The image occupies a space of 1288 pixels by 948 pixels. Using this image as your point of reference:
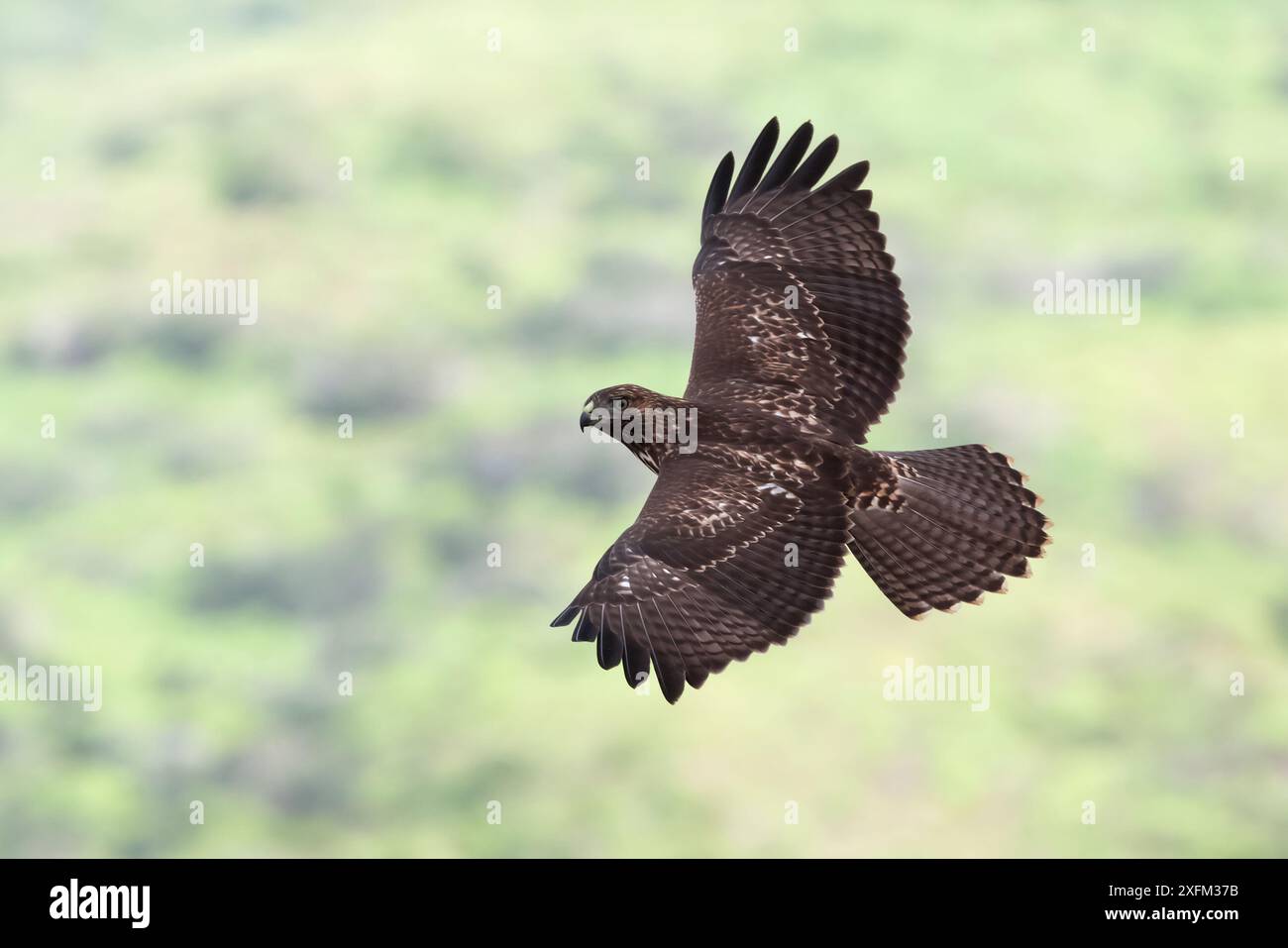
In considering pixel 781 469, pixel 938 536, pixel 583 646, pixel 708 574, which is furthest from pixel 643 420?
pixel 583 646

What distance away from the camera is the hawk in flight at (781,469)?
555 inches

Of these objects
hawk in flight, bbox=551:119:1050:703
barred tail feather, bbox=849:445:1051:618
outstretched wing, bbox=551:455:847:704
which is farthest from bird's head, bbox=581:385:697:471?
barred tail feather, bbox=849:445:1051:618

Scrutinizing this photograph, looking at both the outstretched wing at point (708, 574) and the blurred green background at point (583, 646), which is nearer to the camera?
the outstretched wing at point (708, 574)

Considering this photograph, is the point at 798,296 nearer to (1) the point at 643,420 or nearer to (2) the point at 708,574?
(1) the point at 643,420

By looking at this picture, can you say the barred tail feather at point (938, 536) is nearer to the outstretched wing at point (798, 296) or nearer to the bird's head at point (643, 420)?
the outstretched wing at point (798, 296)

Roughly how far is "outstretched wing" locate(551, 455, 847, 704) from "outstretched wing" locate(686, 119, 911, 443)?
1.36 m

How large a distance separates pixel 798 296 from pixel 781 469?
2.16 meters

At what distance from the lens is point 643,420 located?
1562 cm

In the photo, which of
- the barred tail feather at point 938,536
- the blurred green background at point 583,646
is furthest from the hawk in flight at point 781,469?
the blurred green background at point 583,646

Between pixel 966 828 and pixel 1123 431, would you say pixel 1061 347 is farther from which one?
pixel 966 828

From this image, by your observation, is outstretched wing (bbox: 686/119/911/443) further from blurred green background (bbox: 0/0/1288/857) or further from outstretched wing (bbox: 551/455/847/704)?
blurred green background (bbox: 0/0/1288/857)

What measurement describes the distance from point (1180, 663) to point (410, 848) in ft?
193

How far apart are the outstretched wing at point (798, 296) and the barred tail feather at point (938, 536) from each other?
82cm
